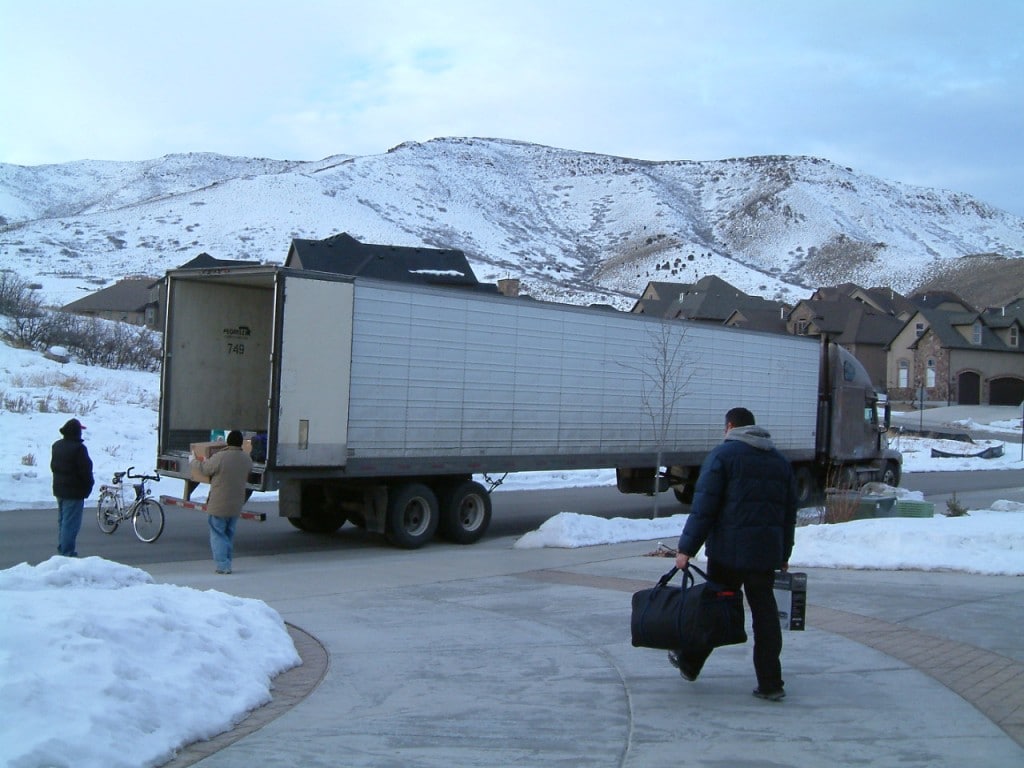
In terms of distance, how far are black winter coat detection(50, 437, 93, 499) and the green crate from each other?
11.5 metres

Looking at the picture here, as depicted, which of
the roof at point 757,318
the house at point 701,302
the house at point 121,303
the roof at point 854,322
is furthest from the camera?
the house at point 701,302

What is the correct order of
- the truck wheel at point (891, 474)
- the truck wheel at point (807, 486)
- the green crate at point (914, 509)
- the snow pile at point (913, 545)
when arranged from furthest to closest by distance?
the truck wheel at point (891, 474) → the truck wheel at point (807, 486) → the green crate at point (914, 509) → the snow pile at point (913, 545)

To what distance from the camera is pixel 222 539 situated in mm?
12109

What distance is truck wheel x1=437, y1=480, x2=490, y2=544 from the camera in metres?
15.3

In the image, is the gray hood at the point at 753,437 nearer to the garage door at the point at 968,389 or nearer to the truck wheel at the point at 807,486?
the truck wheel at the point at 807,486

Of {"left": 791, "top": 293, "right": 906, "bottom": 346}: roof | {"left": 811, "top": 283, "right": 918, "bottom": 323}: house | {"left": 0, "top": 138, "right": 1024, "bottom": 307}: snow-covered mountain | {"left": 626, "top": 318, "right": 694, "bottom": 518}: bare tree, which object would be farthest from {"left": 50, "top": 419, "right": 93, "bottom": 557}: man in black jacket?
{"left": 811, "top": 283, "right": 918, "bottom": 323}: house

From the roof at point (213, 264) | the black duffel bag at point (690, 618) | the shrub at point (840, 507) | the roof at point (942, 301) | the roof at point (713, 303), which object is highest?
the roof at point (942, 301)

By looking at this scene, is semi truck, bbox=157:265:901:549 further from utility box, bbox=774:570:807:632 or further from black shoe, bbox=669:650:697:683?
utility box, bbox=774:570:807:632

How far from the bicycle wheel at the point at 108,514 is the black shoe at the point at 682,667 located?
10.3 metres

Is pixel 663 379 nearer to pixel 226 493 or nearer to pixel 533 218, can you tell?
pixel 226 493

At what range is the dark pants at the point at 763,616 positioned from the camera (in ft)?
21.6

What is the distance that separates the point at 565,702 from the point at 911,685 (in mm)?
2287

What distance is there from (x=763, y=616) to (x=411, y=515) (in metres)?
8.89

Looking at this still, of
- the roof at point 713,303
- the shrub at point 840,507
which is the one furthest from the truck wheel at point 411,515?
the roof at point 713,303
